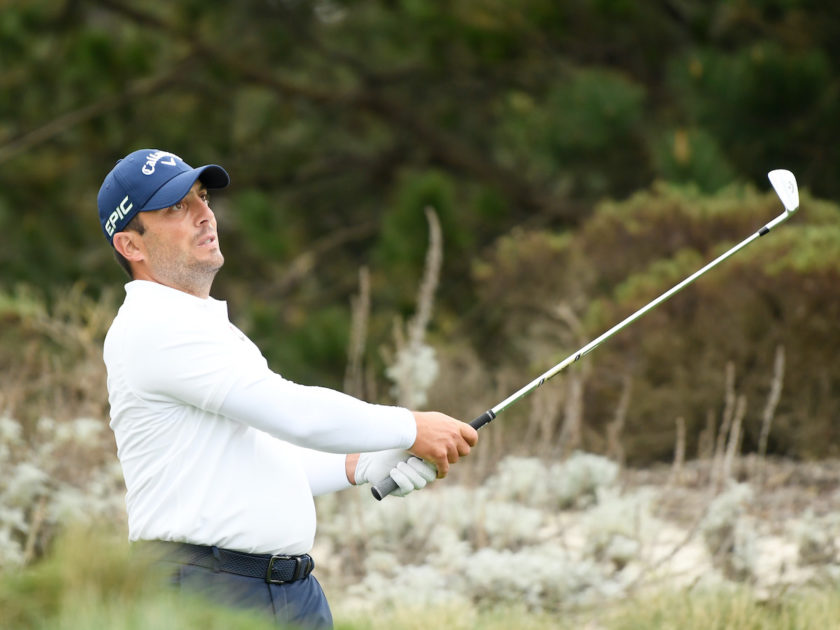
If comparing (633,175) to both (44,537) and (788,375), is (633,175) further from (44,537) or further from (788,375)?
(44,537)

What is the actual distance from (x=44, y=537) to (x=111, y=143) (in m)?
9.51

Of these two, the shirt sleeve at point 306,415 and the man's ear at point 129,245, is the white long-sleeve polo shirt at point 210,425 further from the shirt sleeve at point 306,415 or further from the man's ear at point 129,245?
the man's ear at point 129,245

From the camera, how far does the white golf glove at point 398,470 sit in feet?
10.4

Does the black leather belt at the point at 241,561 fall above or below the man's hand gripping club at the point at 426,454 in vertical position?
below

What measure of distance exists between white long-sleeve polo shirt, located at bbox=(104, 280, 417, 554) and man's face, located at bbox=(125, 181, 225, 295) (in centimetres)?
8

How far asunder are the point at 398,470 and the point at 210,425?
1.60 feet

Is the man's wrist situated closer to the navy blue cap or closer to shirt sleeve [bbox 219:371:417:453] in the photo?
shirt sleeve [bbox 219:371:417:453]

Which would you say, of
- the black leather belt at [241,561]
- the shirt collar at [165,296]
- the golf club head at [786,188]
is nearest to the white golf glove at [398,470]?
the black leather belt at [241,561]

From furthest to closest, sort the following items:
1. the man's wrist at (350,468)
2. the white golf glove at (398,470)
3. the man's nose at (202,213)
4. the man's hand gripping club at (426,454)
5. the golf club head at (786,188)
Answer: the golf club head at (786,188)
the man's wrist at (350,468)
the man's nose at (202,213)
the white golf glove at (398,470)
the man's hand gripping club at (426,454)

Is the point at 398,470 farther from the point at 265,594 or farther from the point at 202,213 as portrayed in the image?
the point at 202,213

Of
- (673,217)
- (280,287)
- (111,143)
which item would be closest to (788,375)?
(673,217)

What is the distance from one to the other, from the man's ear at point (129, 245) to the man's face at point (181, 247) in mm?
11

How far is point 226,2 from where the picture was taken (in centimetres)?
1351

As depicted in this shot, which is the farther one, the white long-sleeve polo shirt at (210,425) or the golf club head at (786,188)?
the golf club head at (786,188)
